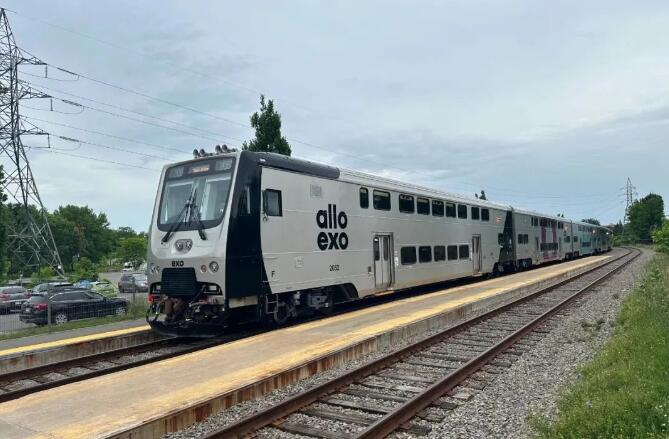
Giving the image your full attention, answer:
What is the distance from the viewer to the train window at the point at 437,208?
61.3ft

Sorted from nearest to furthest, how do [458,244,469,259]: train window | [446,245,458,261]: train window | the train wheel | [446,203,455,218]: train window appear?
the train wheel < [446,245,458,261]: train window < [446,203,455,218]: train window < [458,244,469,259]: train window

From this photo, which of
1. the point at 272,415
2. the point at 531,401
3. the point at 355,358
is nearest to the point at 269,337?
the point at 355,358

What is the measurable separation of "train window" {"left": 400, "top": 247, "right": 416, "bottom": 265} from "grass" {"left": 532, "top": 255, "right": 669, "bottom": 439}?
24.6ft

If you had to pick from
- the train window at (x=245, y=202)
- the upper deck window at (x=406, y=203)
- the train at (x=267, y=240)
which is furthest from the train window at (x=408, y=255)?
the train window at (x=245, y=202)

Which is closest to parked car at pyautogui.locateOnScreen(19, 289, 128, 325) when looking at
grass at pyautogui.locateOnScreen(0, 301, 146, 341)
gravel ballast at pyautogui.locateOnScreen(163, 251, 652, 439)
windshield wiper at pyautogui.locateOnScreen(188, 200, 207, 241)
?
grass at pyautogui.locateOnScreen(0, 301, 146, 341)

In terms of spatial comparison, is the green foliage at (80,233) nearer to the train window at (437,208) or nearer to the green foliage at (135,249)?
the green foliage at (135,249)

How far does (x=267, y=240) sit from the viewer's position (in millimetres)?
10961

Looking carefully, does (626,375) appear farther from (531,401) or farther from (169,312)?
(169,312)

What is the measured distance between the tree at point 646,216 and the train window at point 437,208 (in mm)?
91162

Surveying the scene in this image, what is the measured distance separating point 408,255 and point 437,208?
3141 millimetres

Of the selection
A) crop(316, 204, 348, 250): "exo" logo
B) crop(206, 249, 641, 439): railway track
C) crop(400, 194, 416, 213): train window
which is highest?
crop(400, 194, 416, 213): train window

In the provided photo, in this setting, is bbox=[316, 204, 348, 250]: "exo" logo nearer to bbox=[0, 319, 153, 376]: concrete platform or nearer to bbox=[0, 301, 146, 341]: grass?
bbox=[0, 319, 153, 376]: concrete platform

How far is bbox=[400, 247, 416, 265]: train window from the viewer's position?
1627 cm

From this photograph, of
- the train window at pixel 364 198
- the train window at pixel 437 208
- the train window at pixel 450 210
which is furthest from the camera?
the train window at pixel 450 210
